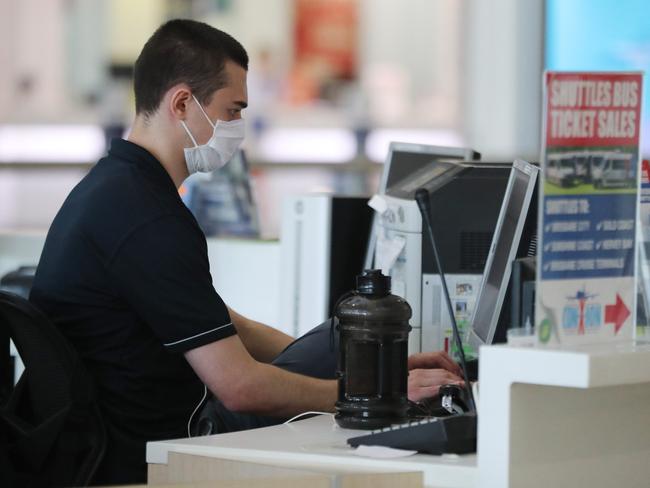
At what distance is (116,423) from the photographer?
6.98 ft

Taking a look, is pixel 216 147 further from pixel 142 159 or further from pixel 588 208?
pixel 588 208

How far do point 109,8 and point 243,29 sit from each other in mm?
874

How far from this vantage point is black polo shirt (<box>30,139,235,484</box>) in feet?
6.73

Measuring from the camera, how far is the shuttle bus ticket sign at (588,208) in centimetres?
154

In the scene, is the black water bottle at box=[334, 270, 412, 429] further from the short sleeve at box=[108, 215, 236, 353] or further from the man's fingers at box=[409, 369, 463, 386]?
the short sleeve at box=[108, 215, 236, 353]

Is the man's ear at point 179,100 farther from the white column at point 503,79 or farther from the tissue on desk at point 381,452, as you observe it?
the white column at point 503,79

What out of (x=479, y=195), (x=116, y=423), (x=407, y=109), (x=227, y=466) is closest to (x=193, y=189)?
(x=479, y=195)

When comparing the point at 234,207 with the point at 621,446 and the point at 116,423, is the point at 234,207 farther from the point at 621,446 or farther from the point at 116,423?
the point at 621,446

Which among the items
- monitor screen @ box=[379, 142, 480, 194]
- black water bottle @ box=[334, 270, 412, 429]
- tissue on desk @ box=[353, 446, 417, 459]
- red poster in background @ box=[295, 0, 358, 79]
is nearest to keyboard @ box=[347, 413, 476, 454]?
tissue on desk @ box=[353, 446, 417, 459]

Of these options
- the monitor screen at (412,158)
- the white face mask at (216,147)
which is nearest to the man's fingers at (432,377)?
the white face mask at (216,147)

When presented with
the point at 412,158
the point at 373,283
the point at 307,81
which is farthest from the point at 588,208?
the point at 307,81

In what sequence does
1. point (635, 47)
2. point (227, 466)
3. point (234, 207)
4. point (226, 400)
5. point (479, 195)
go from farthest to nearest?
point (635, 47)
point (234, 207)
point (479, 195)
point (226, 400)
point (227, 466)

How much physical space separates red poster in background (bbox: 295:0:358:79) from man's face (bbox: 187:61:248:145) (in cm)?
540

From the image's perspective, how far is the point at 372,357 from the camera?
1.99 meters
